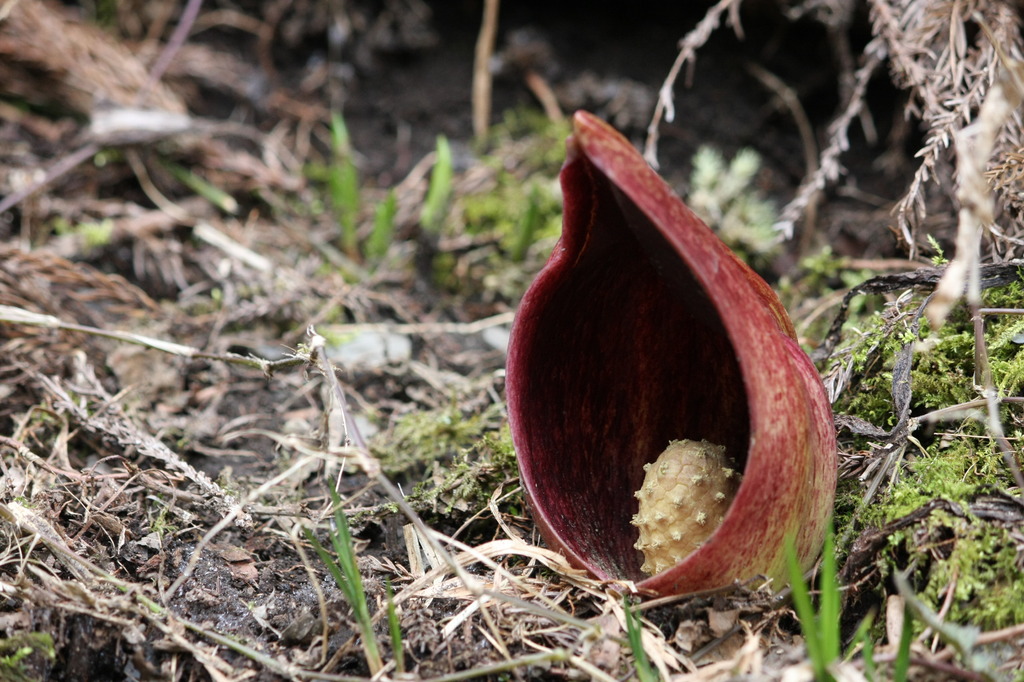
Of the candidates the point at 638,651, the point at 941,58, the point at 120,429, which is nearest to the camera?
the point at 638,651

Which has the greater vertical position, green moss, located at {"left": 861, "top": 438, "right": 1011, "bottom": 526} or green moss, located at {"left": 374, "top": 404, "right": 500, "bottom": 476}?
green moss, located at {"left": 861, "top": 438, "right": 1011, "bottom": 526}

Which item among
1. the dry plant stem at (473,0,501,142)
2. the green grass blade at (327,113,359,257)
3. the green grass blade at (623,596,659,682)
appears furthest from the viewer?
the dry plant stem at (473,0,501,142)

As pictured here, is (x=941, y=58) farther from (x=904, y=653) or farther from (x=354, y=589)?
(x=354, y=589)

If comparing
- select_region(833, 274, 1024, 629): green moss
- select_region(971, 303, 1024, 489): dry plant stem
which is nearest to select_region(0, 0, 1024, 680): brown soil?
select_region(833, 274, 1024, 629): green moss

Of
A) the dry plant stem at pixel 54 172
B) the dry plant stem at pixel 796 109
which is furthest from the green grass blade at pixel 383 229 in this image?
A: the dry plant stem at pixel 796 109

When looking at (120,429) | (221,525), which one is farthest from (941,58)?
(120,429)

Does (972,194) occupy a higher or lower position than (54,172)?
higher

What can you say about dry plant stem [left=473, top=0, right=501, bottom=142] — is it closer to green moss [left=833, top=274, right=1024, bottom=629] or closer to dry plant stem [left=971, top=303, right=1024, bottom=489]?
green moss [left=833, top=274, right=1024, bottom=629]

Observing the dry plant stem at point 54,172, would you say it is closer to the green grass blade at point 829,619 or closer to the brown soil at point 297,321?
the brown soil at point 297,321

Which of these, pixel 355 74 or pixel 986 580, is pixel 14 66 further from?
pixel 986 580

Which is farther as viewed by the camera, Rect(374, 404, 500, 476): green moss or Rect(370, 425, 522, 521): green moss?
Rect(374, 404, 500, 476): green moss

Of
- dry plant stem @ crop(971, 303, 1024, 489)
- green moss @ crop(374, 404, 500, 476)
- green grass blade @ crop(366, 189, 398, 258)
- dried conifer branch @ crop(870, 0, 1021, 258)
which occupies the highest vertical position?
dried conifer branch @ crop(870, 0, 1021, 258)

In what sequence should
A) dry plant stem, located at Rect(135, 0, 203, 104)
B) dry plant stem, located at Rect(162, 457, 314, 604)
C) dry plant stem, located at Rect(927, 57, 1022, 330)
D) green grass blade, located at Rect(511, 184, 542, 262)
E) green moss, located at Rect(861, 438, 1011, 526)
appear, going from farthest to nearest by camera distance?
dry plant stem, located at Rect(135, 0, 203, 104), green grass blade, located at Rect(511, 184, 542, 262), green moss, located at Rect(861, 438, 1011, 526), dry plant stem, located at Rect(162, 457, 314, 604), dry plant stem, located at Rect(927, 57, 1022, 330)
